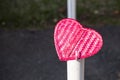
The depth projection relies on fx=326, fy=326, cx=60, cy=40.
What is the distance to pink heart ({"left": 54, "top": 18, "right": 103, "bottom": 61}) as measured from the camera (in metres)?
1.63

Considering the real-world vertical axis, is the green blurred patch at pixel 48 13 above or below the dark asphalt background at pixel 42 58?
above

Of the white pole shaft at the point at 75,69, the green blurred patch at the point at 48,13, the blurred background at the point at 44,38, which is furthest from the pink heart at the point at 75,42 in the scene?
the green blurred patch at the point at 48,13

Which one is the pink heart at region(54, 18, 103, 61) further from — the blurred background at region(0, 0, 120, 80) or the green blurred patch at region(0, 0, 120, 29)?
the green blurred patch at region(0, 0, 120, 29)

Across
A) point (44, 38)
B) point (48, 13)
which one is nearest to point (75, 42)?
point (44, 38)

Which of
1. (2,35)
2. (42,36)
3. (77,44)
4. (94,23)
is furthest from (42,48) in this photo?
(77,44)

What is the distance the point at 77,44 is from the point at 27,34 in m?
2.03

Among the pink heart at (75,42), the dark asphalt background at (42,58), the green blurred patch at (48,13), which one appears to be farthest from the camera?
the green blurred patch at (48,13)

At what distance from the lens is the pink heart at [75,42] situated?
163 cm

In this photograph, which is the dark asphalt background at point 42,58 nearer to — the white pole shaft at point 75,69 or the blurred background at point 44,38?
the blurred background at point 44,38

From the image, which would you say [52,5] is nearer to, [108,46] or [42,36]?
[42,36]

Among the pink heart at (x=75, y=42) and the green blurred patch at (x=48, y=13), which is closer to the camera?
the pink heart at (x=75, y=42)

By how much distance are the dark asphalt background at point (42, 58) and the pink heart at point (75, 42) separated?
1.16 meters

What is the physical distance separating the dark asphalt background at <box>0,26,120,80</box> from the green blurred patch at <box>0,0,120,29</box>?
0.18 metres

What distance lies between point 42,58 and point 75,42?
1.53 meters
